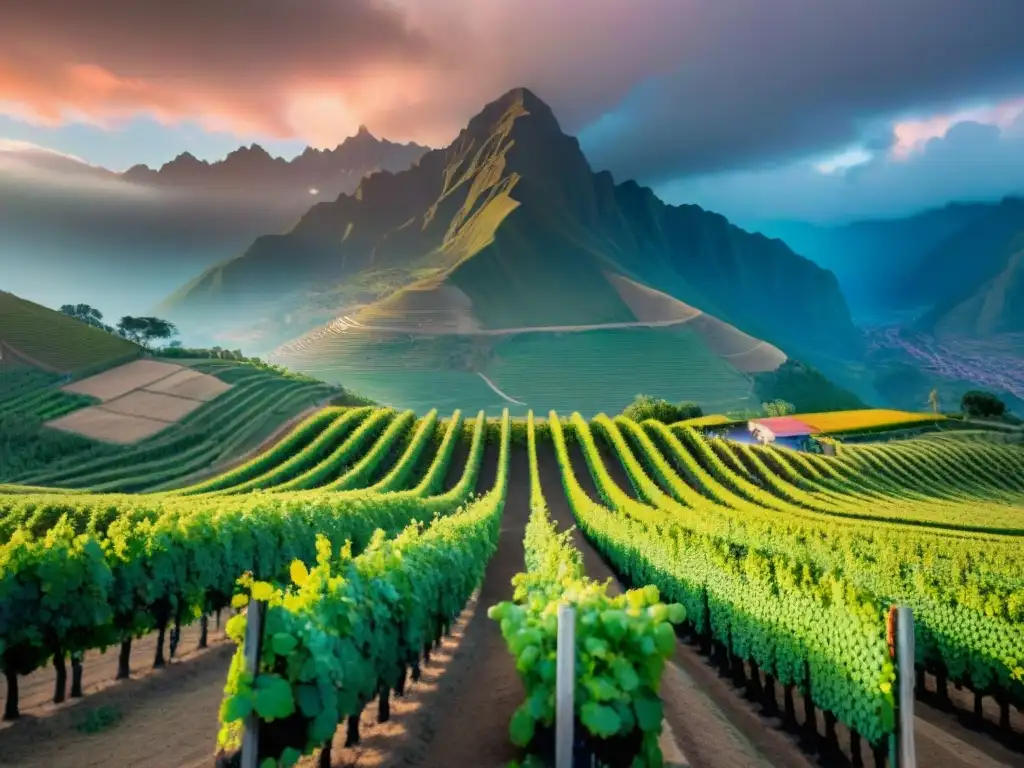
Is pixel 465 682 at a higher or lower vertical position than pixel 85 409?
lower

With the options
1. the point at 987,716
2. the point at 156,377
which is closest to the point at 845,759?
the point at 987,716

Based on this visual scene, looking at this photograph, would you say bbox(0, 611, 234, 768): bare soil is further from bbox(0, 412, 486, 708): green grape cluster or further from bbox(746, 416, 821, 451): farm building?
bbox(746, 416, 821, 451): farm building

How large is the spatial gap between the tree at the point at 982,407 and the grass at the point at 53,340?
4144 inches

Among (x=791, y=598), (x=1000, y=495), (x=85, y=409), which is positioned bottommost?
(x=1000, y=495)

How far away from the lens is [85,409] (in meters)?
53.0

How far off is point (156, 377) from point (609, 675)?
217ft

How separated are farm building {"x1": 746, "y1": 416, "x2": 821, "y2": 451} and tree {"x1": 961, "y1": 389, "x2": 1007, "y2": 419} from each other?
113 feet

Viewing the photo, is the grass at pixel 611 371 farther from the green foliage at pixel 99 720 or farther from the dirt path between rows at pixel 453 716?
the green foliage at pixel 99 720

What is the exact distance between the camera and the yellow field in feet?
233

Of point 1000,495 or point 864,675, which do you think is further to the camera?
point 1000,495

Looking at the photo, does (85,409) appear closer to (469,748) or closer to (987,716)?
(469,748)

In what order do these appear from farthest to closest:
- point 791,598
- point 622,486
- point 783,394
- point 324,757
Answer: point 783,394, point 622,486, point 791,598, point 324,757

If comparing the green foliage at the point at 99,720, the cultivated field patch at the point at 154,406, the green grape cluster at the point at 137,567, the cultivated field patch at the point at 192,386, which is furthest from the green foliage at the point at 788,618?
the cultivated field patch at the point at 192,386

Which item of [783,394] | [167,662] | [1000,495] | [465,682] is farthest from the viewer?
[783,394]
